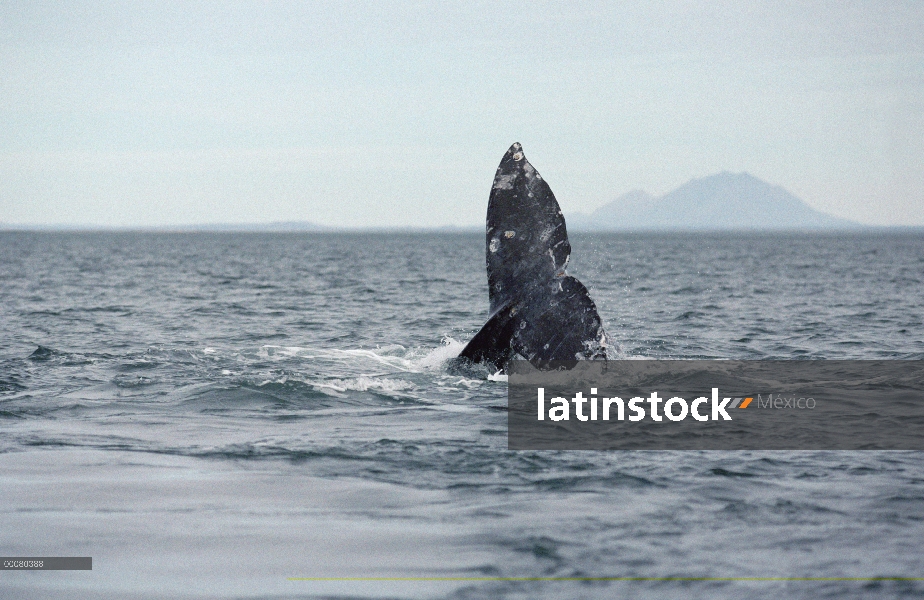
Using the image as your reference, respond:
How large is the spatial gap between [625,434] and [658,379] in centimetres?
340

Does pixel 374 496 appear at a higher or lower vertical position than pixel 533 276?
lower

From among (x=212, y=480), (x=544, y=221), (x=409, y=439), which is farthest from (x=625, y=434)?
(x=212, y=480)

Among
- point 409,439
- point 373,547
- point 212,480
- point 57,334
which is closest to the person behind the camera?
point 373,547

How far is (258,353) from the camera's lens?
1606cm

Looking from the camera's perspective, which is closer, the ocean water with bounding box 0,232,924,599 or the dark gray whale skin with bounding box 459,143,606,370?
the ocean water with bounding box 0,232,924,599

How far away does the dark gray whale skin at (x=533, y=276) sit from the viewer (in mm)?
11195

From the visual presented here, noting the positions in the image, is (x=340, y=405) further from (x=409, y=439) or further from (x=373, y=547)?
(x=373, y=547)

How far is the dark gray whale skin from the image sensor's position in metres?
11.2

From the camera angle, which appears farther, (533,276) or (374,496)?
(533,276)

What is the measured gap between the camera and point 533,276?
36.8ft

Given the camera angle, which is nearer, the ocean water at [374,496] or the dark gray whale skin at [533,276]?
the ocean water at [374,496]

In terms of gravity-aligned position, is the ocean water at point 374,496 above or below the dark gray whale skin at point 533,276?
below

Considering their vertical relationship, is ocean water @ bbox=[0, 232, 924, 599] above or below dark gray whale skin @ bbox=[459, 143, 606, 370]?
below

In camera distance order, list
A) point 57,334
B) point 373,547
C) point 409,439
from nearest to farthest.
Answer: point 373,547 → point 409,439 → point 57,334
